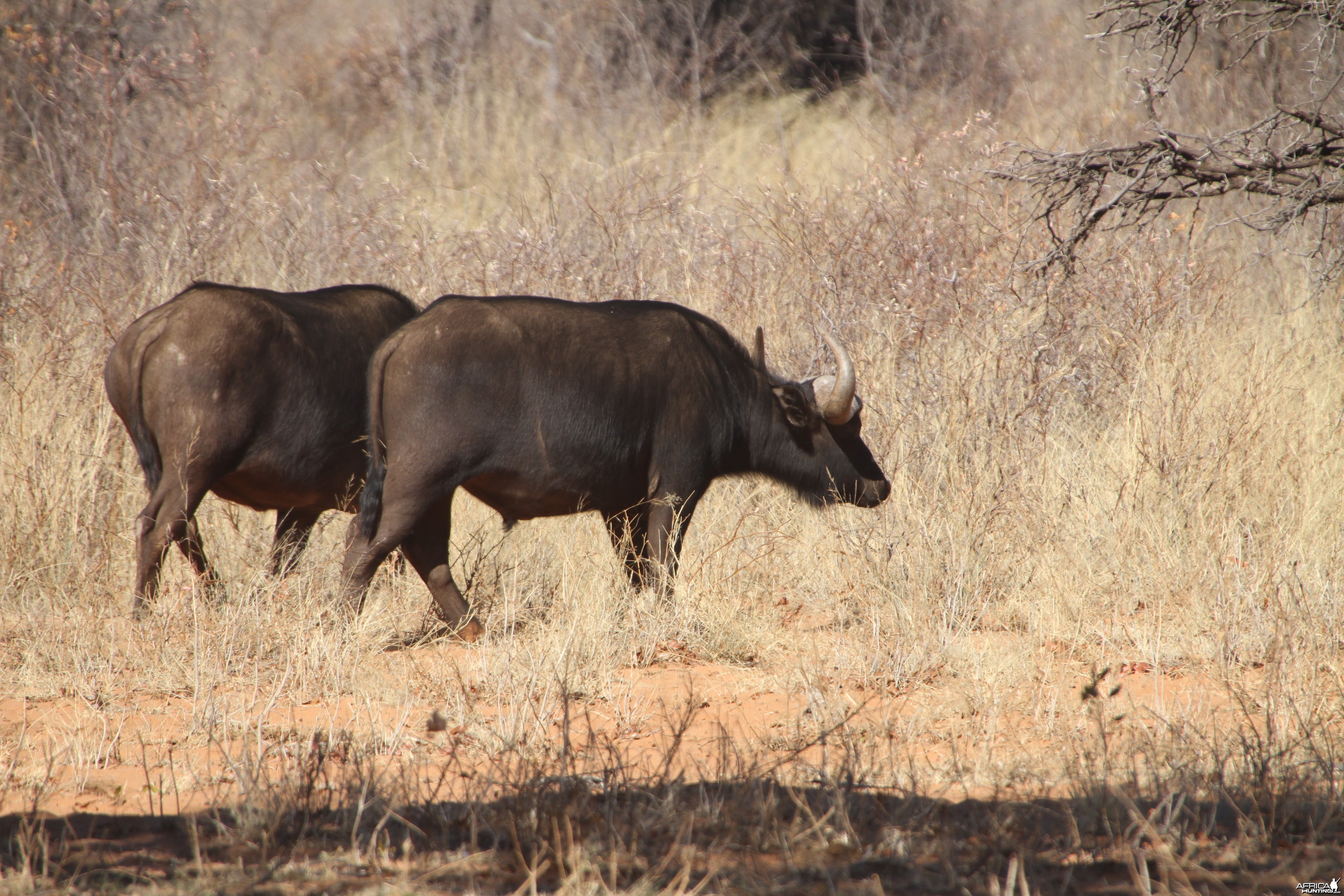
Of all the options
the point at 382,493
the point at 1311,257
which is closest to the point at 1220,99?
the point at 1311,257

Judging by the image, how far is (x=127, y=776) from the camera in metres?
4.09

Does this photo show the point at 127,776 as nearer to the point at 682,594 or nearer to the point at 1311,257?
the point at 682,594

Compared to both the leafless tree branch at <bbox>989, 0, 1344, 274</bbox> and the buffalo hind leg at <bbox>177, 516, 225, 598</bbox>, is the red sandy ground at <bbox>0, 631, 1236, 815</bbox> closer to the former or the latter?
the buffalo hind leg at <bbox>177, 516, 225, 598</bbox>

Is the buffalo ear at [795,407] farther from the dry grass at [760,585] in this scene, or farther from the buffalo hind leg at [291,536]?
the buffalo hind leg at [291,536]

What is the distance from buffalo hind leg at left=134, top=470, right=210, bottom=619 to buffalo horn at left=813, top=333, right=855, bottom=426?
323 centimetres

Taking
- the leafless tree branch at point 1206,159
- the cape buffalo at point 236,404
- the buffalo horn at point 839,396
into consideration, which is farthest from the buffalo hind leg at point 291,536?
the leafless tree branch at point 1206,159

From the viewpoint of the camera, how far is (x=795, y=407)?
6719 millimetres

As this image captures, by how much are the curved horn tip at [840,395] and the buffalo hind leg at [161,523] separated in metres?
3.23

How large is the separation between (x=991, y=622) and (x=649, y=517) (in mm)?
1823

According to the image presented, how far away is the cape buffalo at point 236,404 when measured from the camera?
5758 mm

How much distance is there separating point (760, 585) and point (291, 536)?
2.62 meters

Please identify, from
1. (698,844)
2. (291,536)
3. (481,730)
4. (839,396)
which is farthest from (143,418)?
(698,844)

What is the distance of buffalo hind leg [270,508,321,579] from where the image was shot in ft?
21.6

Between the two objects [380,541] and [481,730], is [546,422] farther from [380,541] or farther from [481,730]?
[481,730]
